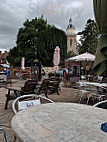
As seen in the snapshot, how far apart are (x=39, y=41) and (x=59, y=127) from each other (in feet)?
77.4

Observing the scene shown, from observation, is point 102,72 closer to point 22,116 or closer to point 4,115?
point 22,116

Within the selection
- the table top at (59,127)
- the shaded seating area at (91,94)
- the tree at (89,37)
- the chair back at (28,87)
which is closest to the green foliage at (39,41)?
the tree at (89,37)

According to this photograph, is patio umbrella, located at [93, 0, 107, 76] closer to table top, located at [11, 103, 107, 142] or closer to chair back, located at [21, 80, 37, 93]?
table top, located at [11, 103, 107, 142]

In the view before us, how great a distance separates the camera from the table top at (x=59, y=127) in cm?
98

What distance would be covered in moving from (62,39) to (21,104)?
24815 millimetres

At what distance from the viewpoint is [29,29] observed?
80.1 feet

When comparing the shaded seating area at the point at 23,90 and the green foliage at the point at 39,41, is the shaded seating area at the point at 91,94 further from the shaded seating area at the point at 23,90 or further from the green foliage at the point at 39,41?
the green foliage at the point at 39,41

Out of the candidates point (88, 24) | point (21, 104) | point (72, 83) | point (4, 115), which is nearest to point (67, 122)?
point (21, 104)

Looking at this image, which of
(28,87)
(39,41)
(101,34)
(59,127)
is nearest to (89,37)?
(39,41)

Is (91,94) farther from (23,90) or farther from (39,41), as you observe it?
(39,41)

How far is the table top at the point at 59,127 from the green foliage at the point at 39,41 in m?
21.9

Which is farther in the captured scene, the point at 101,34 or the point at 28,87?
the point at 28,87

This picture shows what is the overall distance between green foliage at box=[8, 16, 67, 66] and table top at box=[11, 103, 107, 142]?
2190 cm

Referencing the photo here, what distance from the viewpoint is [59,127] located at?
1171 mm
